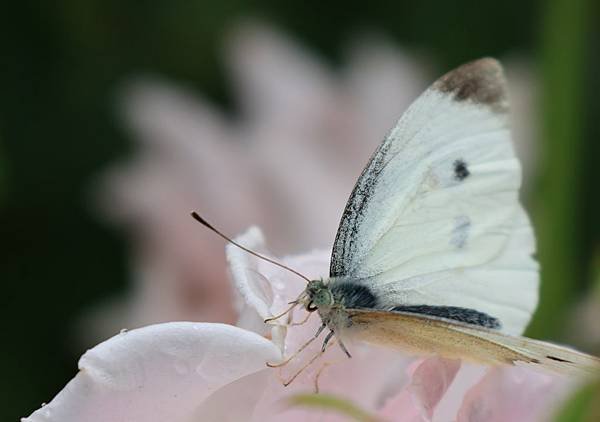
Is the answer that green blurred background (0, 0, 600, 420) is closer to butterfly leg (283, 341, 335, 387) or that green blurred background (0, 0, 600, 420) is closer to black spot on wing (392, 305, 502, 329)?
black spot on wing (392, 305, 502, 329)

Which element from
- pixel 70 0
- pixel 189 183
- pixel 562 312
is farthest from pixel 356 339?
pixel 70 0

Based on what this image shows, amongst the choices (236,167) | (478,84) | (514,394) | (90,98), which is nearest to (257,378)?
(514,394)

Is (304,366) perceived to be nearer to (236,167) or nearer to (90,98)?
(236,167)

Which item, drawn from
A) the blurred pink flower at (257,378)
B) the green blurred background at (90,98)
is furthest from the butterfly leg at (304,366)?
the green blurred background at (90,98)

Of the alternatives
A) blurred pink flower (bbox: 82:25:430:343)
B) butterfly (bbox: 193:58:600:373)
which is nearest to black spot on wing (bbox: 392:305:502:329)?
butterfly (bbox: 193:58:600:373)

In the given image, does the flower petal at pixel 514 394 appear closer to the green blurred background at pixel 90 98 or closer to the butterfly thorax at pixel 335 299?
the butterfly thorax at pixel 335 299

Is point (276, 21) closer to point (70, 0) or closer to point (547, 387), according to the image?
point (70, 0)
